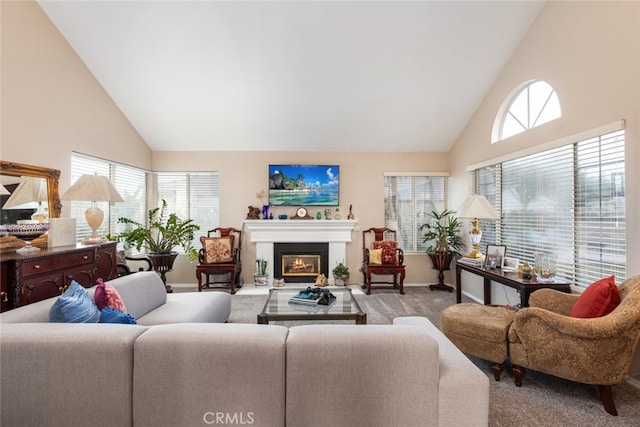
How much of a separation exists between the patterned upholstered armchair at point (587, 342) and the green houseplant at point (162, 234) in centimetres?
449

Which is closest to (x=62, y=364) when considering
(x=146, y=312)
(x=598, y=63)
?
(x=146, y=312)

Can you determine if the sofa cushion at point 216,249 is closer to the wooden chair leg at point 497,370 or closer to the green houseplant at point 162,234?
the green houseplant at point 162,234

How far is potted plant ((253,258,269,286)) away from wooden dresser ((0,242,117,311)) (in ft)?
7.70

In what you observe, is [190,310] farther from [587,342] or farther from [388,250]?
[388,250]

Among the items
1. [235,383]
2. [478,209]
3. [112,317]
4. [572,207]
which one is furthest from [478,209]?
[112,317]

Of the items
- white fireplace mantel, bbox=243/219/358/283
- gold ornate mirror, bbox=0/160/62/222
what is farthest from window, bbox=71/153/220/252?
gold ornate mirror, bbox=0/160/62/222

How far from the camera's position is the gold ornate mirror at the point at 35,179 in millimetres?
2789

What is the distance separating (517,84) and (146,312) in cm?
497

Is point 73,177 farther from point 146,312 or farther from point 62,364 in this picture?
point 62,364

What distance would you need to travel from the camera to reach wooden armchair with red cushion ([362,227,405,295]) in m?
4.95

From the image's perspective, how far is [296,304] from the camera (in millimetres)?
3021

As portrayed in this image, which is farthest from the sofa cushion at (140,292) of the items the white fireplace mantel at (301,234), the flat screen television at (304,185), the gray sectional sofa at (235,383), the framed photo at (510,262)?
the framed photo at (510,262)

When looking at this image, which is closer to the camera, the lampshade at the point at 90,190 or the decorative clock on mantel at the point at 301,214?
the lampshade at the point at 90,190

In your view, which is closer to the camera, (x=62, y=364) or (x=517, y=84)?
(x=62, y=364)
